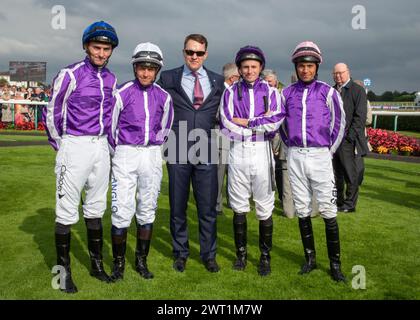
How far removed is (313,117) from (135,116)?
1.72 metres

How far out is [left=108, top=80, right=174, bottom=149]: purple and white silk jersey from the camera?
3.88 meters

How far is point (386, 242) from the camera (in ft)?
17.4

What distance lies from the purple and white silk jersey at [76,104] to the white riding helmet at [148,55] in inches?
16.7

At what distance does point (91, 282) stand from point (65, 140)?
1349 millimetres

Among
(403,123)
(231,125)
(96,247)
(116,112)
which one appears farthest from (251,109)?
(403,123)

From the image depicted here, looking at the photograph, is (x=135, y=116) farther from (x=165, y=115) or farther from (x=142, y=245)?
(x=142, y=245)

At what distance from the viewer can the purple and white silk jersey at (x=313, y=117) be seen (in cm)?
407

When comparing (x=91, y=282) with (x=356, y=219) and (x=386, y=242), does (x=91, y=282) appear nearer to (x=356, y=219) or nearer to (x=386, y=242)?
(x=386, y=242)

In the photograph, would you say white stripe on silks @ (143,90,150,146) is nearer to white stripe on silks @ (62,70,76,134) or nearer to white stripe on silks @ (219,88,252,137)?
white stripe on silks @ (62,70,76,134)

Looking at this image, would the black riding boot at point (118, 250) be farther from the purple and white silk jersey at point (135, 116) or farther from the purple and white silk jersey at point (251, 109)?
the purple and white silk jersey at point (251, 109)

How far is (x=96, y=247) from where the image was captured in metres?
4.04

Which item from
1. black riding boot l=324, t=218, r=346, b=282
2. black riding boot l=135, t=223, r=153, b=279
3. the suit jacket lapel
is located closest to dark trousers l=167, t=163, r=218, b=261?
black riding boot l=135, t=223, r=153, b=279
